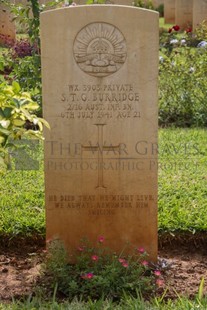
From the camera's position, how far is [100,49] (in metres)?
3.56

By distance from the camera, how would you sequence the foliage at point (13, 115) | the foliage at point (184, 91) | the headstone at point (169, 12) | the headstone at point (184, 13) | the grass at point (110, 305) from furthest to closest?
the headstone at point (169, 12) < the headstone at point (184, 13) < the foliage at point (184, 91) < the foliage at point (13, 115) < the grass at point (110, 305)

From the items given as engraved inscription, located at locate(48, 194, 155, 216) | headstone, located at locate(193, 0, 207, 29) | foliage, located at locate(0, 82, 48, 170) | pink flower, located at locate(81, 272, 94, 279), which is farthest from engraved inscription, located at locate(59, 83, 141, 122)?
headstone, located at locate(193, 0, 207, 29)

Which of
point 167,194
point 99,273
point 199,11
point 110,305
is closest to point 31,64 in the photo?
point 167,194

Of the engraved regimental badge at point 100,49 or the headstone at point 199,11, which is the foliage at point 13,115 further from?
the headstone at point 199,11

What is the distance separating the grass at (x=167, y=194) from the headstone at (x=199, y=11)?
37.8 feet

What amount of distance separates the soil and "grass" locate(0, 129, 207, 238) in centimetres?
11

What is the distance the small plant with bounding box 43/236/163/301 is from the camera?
3355 mm

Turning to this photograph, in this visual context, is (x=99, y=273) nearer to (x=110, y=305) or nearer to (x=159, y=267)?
(x=110, y=305)

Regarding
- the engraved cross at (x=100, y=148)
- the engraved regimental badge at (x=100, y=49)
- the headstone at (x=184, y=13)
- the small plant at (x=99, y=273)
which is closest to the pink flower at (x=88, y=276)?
the small plant at (x=99, y=273)

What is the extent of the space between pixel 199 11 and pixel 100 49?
1403 cm

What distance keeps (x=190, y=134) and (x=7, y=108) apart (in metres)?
3.49

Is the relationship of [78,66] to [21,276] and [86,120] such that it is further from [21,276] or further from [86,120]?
[21,276]

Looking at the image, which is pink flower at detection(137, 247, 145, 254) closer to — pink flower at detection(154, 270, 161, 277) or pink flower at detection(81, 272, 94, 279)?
pink flower at detection(154, 270, 161, 277)

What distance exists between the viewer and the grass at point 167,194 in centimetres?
414
